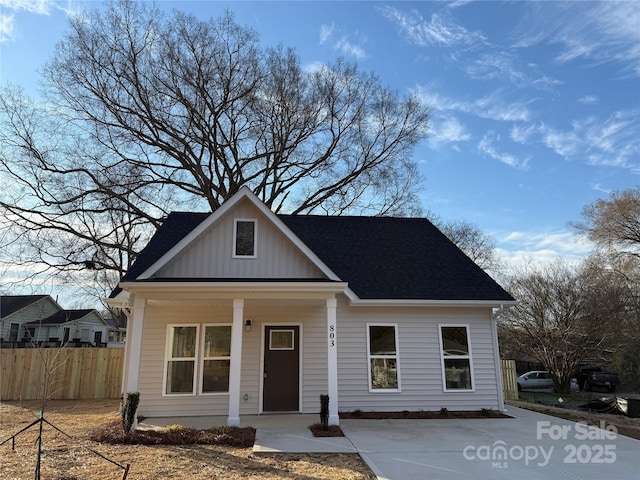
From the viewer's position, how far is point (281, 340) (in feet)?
34.2

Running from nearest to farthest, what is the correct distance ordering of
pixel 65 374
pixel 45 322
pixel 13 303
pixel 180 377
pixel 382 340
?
pixel 180 377 < pixel 382 340 < pixel 65 374 < pixel 13 303 < pixel 45 322

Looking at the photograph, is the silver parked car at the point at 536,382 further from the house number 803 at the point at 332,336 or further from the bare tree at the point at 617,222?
the house number 803 at the point at 332,336

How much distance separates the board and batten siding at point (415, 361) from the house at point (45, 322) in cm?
2397

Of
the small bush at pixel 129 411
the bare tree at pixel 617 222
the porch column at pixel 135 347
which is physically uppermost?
the bare tree at pixel 617 222

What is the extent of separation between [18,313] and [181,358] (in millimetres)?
28362

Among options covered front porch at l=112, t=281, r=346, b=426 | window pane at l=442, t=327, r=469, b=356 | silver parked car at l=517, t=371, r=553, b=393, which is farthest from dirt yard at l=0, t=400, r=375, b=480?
silver parked car at l=517, t=371, r=553, b=393

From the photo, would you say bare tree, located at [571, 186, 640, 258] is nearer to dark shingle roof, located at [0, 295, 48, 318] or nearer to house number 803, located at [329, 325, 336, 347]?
house number 803, located at [329, 325, 336, 347]

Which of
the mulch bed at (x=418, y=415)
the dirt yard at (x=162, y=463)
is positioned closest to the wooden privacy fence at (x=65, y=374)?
the dirt yard at (x=162, y=463)

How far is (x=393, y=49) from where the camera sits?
39.3ft

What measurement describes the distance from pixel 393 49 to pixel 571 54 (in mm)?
4801

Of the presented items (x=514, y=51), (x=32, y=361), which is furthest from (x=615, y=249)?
(x=32, y=361)

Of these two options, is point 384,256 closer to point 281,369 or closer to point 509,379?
point 281,369

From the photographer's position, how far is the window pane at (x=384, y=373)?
10.3 meters

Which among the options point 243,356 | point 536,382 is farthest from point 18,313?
point 536,382
